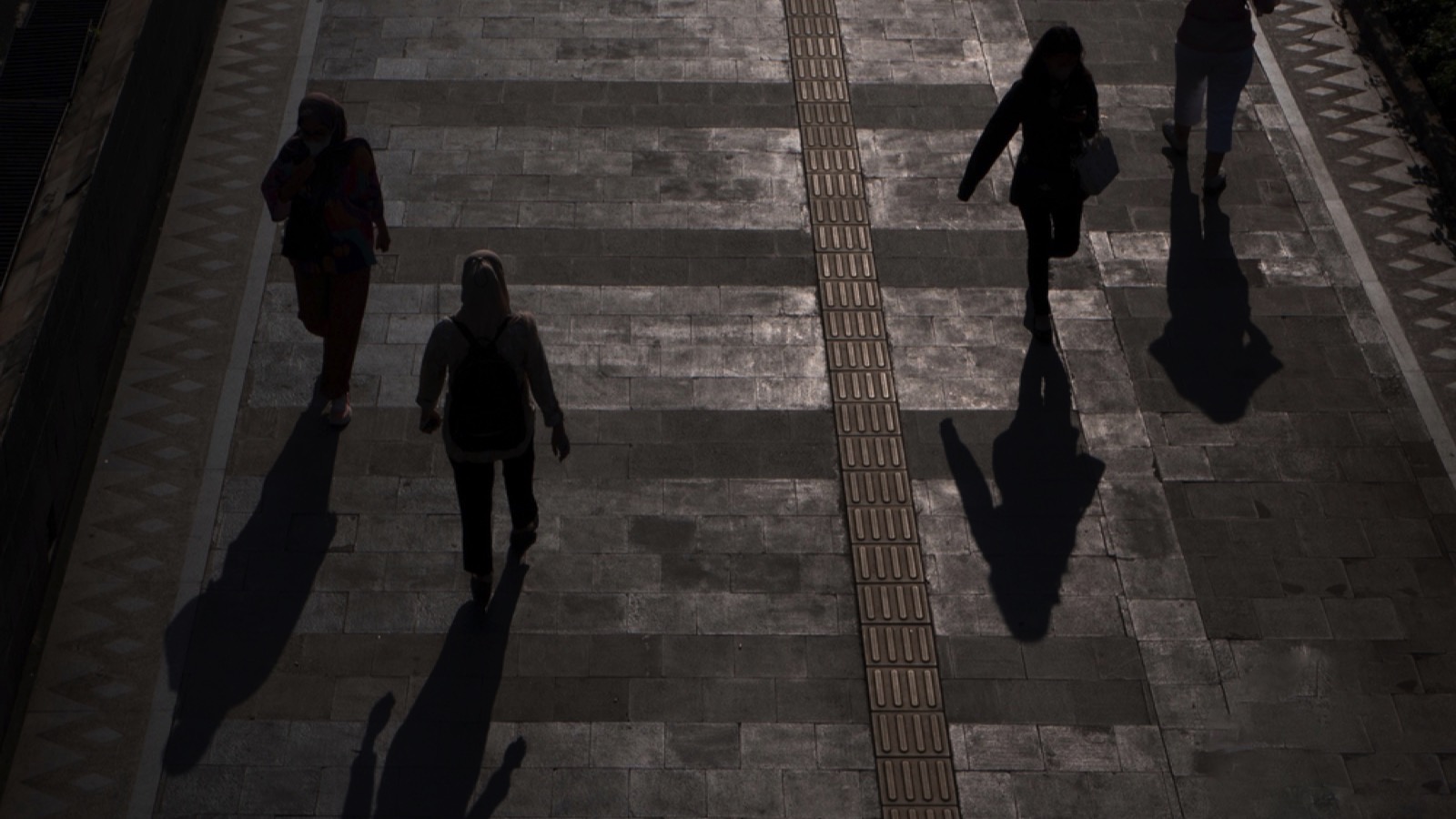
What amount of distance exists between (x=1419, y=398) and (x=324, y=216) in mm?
6033

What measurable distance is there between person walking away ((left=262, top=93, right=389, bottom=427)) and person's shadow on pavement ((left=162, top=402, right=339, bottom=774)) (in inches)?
22.1

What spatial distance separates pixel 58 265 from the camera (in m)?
8.09

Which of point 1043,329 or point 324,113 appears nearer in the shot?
point 324,113

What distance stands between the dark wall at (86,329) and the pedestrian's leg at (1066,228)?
525 cm

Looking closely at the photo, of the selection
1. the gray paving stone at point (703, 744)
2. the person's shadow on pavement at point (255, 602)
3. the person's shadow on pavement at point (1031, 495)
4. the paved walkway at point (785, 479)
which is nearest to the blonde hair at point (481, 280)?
the paved walkway at point (785, 479)

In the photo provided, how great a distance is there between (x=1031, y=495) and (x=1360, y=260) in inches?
118

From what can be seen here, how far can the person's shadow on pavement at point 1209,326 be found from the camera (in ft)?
29.3

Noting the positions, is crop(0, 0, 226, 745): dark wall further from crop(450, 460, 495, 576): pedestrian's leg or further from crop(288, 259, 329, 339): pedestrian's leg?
crop(450, 460, 495, 576): pedestrian's leg

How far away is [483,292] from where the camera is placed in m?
6.70

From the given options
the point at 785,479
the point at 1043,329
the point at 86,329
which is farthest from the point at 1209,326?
the point at 86,329

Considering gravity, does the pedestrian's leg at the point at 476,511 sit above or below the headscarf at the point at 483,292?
below

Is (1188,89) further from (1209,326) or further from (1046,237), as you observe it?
(1046,237)

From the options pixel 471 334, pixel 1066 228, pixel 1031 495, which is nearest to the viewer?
pixel 471 334

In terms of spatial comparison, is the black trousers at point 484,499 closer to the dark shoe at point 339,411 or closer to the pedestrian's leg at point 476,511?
the pedestrian's leg at point 476,511
